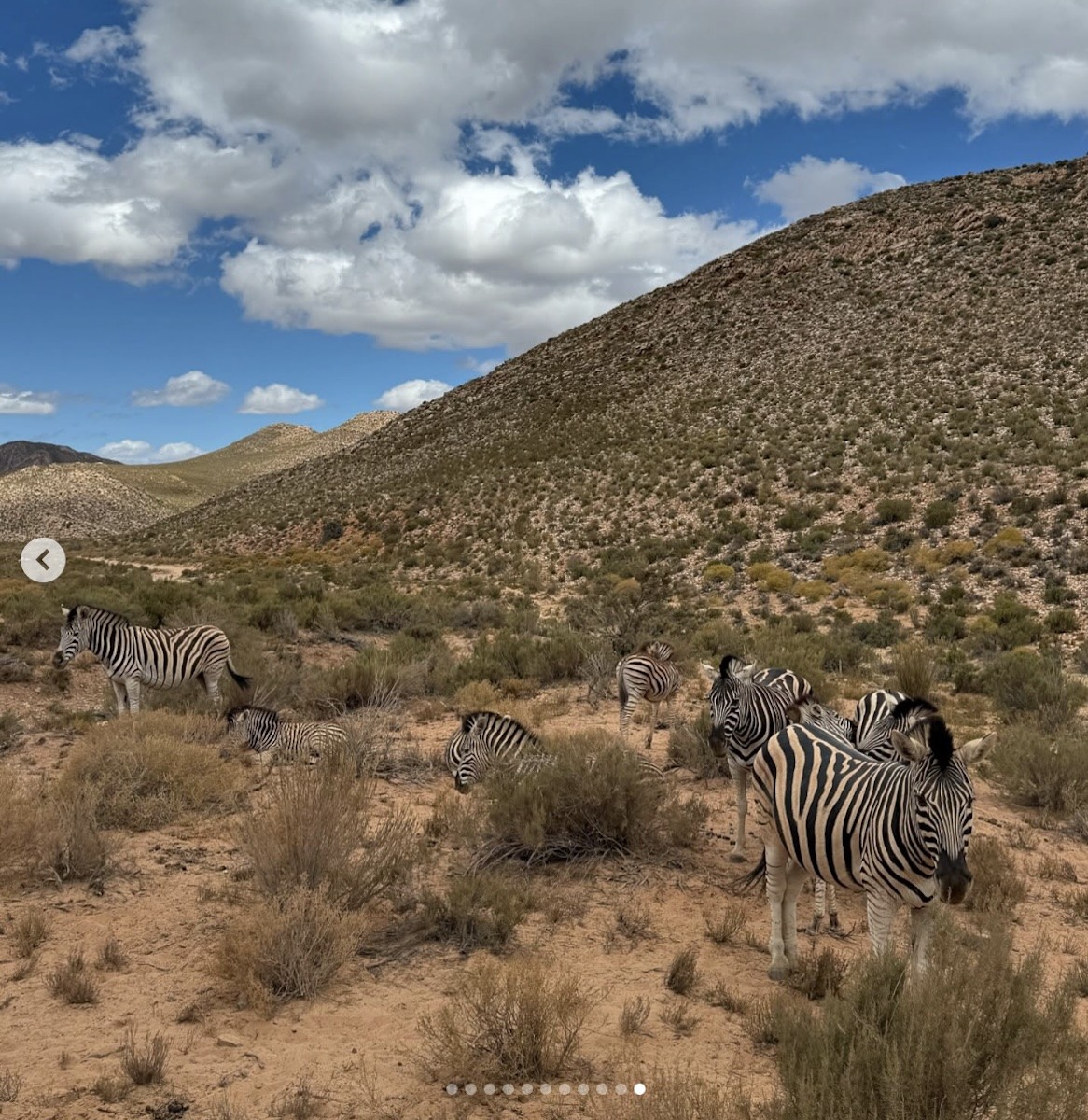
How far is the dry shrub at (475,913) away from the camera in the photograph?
558 cm

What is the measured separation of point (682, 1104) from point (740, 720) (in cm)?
422

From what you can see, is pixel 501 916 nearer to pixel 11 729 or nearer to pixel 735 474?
pixel 11 729

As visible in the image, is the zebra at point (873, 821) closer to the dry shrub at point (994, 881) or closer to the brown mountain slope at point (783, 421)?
the dry shrub at point (994, 881)

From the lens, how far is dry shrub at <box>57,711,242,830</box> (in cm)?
759

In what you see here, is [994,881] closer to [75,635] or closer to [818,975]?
[818,975]

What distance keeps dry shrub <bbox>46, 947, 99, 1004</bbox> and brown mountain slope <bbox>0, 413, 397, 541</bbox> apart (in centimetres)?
7100

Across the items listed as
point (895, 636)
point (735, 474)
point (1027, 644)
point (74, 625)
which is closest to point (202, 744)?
point (74, 625)

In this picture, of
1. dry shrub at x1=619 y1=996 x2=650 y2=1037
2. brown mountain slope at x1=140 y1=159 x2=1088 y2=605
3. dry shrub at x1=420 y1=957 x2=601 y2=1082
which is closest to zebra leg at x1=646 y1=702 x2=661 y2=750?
dry shrub at x1=619 y1=996 x2=650 y2=1037

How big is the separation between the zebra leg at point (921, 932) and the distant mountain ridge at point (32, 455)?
195 m

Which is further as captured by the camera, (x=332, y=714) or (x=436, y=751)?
(x=332, y=714)

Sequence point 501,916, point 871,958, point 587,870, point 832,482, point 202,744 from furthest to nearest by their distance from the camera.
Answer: point 832,482, point 202,744, point 587,870, point 501,916, point 871,958

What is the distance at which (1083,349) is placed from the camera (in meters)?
37.0

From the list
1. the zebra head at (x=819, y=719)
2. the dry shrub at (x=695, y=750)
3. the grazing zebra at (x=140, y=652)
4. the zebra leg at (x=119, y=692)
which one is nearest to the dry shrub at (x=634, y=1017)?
the zebra head at (x=819, y=719)

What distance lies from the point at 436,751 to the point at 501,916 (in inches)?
189
